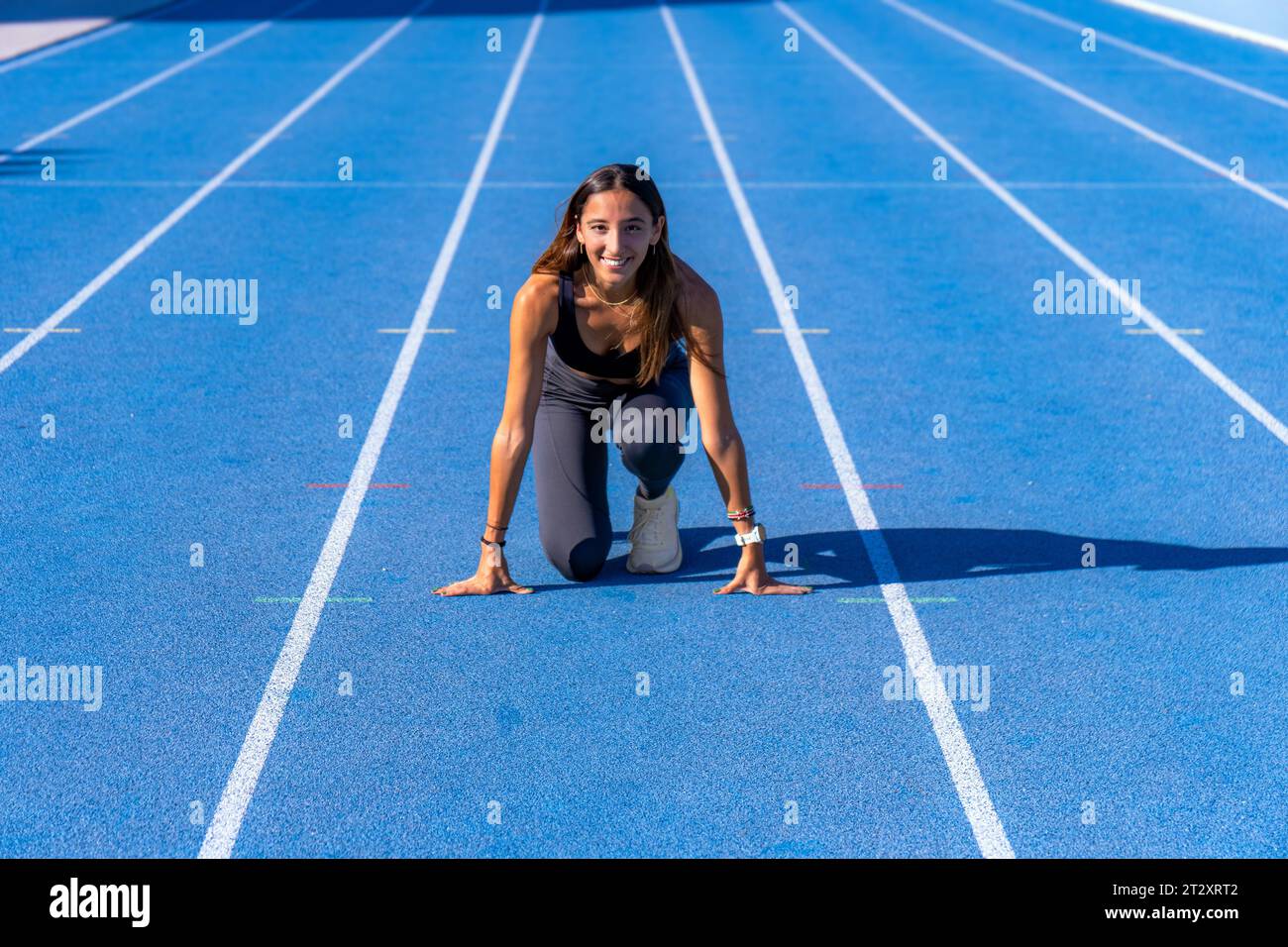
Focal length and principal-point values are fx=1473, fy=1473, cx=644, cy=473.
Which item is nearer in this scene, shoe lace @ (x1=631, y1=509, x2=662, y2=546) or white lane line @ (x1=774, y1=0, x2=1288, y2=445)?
shoe lace @ (x1=631, y1=509, x2=662, y2=546)

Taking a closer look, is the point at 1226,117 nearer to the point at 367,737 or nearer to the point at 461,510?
the point at 461,510

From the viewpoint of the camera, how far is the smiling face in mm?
5098

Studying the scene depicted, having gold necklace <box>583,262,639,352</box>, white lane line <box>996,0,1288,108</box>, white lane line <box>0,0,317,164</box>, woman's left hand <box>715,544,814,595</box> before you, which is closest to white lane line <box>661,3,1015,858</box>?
woman's left hand <box>715,544,814,595</box>

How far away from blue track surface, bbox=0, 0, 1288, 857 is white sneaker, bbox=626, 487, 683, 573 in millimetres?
112

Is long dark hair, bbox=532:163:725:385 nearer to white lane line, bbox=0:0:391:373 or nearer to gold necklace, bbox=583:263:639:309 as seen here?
gold necklace, bbox=583:263:639:309

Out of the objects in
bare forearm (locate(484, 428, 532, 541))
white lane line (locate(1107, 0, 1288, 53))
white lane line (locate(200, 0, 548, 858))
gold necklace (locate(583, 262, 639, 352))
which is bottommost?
white lane line (locate(200, 0, 548, 858))

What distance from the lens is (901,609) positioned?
5.49m

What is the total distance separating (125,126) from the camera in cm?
1467

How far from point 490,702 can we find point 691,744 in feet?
2.27

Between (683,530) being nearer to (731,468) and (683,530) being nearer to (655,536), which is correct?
(655,536)

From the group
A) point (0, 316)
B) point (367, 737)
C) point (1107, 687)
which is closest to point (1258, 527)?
point (1107, 687)

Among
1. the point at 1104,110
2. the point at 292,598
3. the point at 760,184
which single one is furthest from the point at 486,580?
the point at 1104,110

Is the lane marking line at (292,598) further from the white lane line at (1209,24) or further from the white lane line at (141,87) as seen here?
the white lane line at (1209,24)

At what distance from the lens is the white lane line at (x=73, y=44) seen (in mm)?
18555
